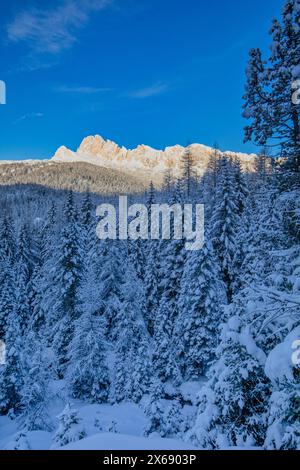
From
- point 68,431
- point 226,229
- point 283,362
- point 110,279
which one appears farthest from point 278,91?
point 110,279

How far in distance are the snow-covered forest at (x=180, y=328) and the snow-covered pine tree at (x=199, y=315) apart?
11 cm

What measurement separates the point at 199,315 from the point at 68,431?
15.0 meters

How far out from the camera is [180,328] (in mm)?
25516

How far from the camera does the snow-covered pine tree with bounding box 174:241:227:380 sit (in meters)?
23.6

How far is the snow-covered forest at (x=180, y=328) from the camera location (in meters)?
6.64

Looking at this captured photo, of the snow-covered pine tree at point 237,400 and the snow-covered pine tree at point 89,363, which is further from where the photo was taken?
the snow-covered pine tree at point 89,363

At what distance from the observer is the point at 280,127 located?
31.2ft

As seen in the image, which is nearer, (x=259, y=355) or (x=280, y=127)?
(x=259, y=355)

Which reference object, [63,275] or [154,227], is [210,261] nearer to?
[63,275]

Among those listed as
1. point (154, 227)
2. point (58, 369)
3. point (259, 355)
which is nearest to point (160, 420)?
point (259, 355)

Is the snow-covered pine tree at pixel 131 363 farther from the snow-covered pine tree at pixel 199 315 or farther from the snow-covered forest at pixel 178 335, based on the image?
the snow-covered pine tree at pixel 199 315

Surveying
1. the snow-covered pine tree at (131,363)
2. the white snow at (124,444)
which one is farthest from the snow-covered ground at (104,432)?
the snow-covered pine tree at (131,363)

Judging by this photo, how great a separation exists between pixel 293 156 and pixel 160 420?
1197 cm

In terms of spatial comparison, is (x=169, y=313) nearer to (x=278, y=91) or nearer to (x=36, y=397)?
(x=36, y=397)
